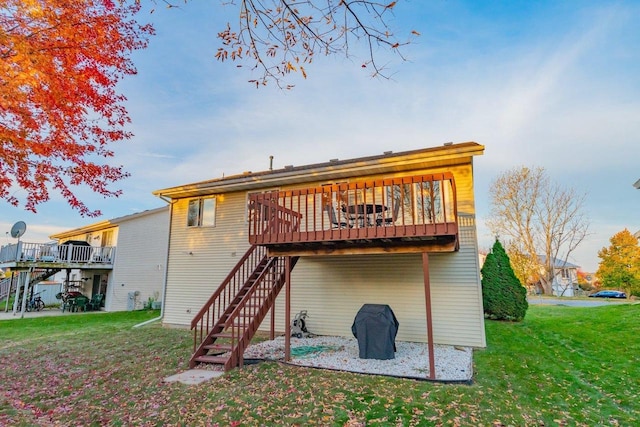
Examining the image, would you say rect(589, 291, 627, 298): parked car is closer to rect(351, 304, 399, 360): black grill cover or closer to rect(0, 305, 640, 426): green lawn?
rect(0, 305, 640, 426): green lawn

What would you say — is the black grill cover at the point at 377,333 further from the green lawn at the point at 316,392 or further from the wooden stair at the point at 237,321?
the wooden stair at the point at 237,321

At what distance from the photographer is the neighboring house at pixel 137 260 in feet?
59.8

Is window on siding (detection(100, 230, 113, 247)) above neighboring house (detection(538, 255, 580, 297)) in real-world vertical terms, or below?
above

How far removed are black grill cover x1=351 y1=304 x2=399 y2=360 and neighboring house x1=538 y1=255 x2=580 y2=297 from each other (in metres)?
23.1

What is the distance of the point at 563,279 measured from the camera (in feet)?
135

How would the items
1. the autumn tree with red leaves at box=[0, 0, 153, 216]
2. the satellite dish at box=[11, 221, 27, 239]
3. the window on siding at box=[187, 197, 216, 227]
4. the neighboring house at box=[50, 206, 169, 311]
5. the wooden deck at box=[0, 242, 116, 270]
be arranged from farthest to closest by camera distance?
the neighboring house at box=[50, 206, 169, 311], the wooden deck at box=[0, 242, 116, 270], the satellite dish at box=[11, 221, 27, 239], the window on siding at box=[187, 197, 216, 227], the autumn tree with red leaves at box=[0, 0, 153, 216]

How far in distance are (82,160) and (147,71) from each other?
10.3ft

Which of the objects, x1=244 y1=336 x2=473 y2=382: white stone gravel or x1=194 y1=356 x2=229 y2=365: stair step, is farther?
x1=194 y1=356 x2=229 y2=365: stair step

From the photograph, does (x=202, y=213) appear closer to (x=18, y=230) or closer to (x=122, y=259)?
(x=122, y=259)

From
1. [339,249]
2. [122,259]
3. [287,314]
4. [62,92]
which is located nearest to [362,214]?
[339,249]

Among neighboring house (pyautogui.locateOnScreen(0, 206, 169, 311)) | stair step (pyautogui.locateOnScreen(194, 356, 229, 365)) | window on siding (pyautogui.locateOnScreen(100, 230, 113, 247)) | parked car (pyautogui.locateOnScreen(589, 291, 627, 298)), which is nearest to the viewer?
stair step (pyautogui.locateOnScreen(194, 356, 229, 365))

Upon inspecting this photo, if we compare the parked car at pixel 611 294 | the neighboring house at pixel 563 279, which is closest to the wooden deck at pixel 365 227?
the neighboring house at pixel 563 279

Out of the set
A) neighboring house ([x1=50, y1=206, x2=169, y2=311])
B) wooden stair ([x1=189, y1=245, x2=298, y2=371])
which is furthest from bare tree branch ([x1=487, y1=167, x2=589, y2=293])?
neighboring house ([x1=50, y1=206, x2=169, y2=311])

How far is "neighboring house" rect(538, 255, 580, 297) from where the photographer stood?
99.4ft
